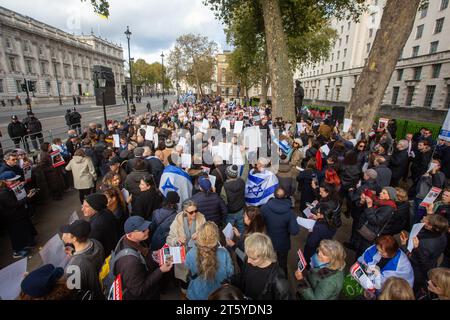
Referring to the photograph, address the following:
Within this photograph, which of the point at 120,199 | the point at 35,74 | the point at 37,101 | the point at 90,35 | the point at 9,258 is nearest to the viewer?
the point at 120,199

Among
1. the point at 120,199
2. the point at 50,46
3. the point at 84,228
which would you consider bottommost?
the point at 120,199

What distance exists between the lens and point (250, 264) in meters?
2.26

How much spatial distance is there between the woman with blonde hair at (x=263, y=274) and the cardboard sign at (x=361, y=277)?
0.90 meters

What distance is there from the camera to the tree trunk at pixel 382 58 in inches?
324

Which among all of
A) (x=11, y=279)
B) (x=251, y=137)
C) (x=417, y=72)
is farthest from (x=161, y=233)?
(x=417, y=72)

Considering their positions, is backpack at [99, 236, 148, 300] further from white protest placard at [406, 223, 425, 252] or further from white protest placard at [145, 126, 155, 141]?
white protest placard at [145, 126, 155, 141]

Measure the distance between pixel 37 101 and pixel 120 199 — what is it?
50167mm

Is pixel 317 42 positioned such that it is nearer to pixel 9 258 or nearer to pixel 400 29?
pixel 400 29

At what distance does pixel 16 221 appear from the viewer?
4152 millimetres

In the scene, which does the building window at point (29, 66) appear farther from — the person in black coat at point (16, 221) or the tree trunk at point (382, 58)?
the tree trunk at point (382, 58)

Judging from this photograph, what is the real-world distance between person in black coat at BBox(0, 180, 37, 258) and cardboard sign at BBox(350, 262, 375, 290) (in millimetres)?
5209

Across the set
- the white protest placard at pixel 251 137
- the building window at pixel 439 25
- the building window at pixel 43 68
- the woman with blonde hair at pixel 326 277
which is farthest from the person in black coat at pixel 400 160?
the building window at pixel 43 68
